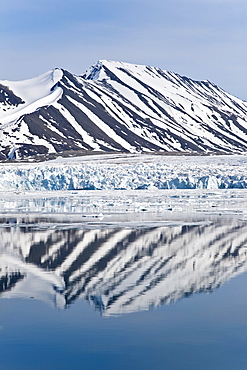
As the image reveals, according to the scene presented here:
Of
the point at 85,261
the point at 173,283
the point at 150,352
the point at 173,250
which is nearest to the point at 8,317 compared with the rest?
the point at 150,352

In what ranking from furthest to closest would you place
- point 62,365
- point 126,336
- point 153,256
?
1. point 153,256
2. point 126,336
3. point 62,365

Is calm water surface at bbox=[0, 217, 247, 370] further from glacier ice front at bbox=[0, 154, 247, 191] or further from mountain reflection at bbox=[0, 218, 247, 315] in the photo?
glacier ice front at bbox=[0, 154, 247, 191]

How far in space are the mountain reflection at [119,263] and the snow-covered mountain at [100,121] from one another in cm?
8692

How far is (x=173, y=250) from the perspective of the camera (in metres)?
19.1

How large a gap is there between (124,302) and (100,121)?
458 ft

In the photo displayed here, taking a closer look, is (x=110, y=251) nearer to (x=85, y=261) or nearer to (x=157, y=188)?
(x=85, y=261)

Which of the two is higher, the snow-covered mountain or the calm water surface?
the snow-covered mountain

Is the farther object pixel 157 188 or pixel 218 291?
pixel 157 188

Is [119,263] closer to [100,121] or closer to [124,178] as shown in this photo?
[124,178]

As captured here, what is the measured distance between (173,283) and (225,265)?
285 centimetres

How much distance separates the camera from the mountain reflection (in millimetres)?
13188

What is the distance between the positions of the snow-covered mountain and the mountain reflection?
86.9 metres

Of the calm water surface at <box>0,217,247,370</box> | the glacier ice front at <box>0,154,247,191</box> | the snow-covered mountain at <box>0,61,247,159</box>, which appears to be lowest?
the calm water surface at <box>0,217,247,370</box>

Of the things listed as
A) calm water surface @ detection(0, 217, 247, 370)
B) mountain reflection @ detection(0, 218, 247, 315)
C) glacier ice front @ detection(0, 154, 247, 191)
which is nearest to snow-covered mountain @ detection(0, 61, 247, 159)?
glacier ice front @ detection(0, 154, 247, 191)
